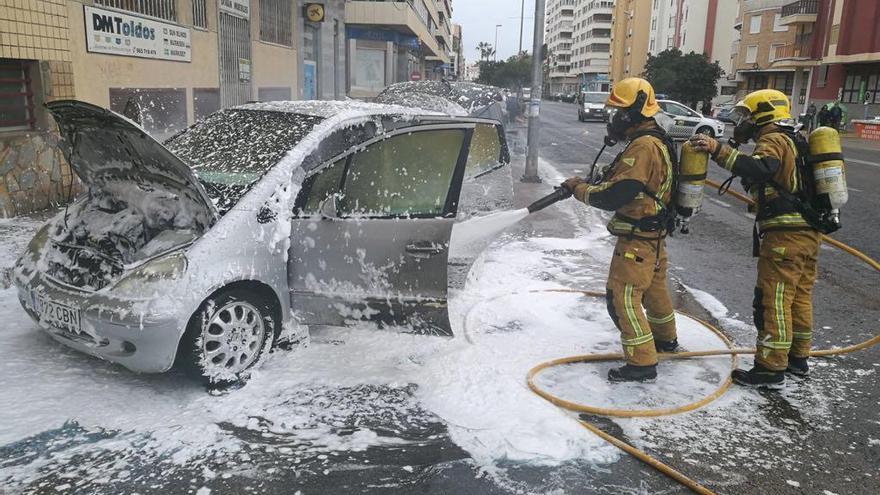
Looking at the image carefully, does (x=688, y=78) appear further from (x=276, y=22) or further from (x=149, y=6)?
(x=149, y=6)

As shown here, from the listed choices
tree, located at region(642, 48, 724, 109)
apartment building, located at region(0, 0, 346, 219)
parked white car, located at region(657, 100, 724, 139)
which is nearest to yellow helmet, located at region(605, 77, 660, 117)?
apartment building, located at region(0, 0, 346, 219)

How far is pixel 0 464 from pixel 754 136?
453cm

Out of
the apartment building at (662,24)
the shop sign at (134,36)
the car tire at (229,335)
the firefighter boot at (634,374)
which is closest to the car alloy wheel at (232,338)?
the car tire at (229,335)

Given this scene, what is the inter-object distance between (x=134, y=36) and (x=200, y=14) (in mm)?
2606

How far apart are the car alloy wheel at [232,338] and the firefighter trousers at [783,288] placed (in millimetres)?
3108

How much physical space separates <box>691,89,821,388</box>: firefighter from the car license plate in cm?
370

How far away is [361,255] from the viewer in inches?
160

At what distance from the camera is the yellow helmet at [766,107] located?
4.03 meters

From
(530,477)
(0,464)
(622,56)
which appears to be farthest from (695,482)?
(622,56)

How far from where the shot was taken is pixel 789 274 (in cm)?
399

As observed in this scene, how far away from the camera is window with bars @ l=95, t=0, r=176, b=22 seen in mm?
9375

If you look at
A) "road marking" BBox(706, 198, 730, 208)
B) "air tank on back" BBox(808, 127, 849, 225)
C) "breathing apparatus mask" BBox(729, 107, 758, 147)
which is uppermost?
"breathing apparatus mask" BBox(729, 107, 758, 147)

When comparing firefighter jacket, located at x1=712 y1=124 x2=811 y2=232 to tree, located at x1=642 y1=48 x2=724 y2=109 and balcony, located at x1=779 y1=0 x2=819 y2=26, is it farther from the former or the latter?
balcony, located at x1=779 y1=0 x2=819 y2=26

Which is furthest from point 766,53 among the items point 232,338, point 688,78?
point 232,338
